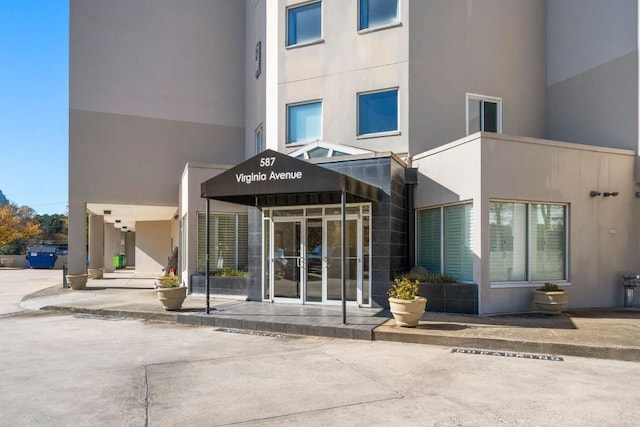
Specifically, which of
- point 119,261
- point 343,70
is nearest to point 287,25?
point 343,70

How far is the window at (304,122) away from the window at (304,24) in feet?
6.75

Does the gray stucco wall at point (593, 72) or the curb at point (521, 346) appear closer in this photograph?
the curb at point (521, 346)

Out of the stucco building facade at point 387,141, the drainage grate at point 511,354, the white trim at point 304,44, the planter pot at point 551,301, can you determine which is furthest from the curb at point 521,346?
the white trim at point 304,44

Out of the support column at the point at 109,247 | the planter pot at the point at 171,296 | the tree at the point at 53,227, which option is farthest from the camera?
the tree at the point at 53,227

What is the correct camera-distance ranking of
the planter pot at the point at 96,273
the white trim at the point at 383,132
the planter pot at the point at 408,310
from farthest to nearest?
the planter pot at the point at 96,273
the white trim at the point at 383,132
the planter pot at the point at 408,310

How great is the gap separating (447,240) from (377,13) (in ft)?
23.6

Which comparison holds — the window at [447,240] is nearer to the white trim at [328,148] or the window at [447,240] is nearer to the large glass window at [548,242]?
the large glass window at [548,242]

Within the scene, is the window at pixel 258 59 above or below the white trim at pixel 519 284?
above

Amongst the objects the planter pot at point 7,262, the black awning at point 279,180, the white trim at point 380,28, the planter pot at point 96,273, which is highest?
the white trim at point 380,28

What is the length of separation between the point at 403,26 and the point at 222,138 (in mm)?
9647

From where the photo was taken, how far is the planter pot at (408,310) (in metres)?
9.41

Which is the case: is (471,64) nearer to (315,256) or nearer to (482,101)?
(482,101)

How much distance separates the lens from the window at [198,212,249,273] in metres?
15.9

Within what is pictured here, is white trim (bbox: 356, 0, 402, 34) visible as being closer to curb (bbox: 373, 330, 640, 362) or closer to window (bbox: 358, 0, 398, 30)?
window (bbox: 358, 0, 398, 30)
